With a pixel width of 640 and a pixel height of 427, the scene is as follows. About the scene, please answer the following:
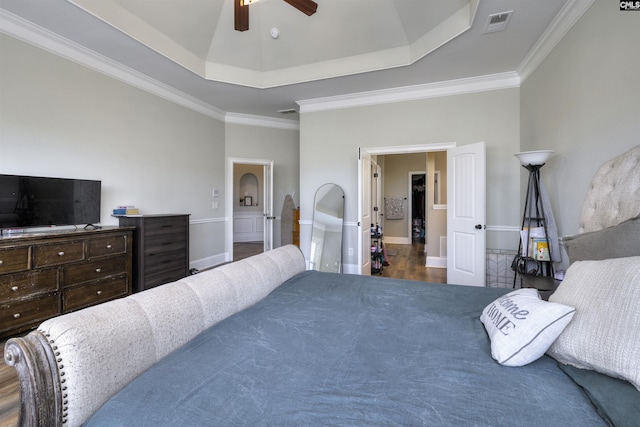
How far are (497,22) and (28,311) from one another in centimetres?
506

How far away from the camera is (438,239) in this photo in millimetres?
5609

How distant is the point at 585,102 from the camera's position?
2.32 metres

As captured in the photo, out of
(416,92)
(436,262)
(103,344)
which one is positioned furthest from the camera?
(436,262)

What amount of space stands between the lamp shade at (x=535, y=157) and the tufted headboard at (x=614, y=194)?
941 millimetres

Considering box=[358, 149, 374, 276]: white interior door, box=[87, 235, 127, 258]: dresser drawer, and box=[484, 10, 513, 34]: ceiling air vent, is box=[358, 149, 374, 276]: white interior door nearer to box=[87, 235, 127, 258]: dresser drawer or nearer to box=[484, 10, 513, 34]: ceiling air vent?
box=[484, 10, 513, 34]: ceiling air vent

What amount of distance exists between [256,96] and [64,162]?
2.69m

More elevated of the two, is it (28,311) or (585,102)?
(585,102)

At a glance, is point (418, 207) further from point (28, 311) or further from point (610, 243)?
point (28, 311)

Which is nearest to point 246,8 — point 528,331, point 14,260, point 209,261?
point 14,260

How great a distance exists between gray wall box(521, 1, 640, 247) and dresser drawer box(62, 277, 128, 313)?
4.61 meters

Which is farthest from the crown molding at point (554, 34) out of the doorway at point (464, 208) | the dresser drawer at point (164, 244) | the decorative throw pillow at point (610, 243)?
the dresser drawer at point (164, 244)

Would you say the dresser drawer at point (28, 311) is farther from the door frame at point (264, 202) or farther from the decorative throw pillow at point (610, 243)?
the decorative throw pillow at point (610, 243)

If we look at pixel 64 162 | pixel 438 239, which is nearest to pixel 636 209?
pixel 438 239

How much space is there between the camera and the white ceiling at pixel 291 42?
2.78 meters
